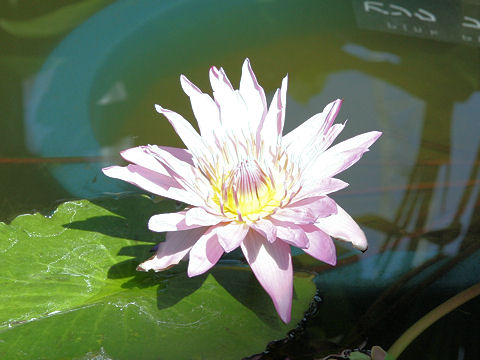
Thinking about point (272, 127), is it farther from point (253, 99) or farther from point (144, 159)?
point (144, 159)

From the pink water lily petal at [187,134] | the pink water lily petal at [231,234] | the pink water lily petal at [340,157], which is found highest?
the pink water lily petal at [187,134]

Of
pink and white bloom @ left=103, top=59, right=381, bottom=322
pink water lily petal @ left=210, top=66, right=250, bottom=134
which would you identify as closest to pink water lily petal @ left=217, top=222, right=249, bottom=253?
pink and white bloom @ left=103, top=59, right=381, bottom=322

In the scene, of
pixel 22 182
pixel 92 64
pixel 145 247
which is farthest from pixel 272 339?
pixel 92 64

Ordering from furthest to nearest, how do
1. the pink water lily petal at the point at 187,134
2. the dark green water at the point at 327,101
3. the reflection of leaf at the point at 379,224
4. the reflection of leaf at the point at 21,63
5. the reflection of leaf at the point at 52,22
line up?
the reflection of leaf at the point at 52,22
the reflection of leaf at the point at 21,63
the reflection of leaf at the point at 379,224
the dark green water at the point at 327,101
the pink water lily petal at the point at 187,134

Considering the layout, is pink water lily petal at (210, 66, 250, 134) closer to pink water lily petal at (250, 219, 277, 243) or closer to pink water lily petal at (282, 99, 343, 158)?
pink water lily petal at (282, 99, 343, 158)

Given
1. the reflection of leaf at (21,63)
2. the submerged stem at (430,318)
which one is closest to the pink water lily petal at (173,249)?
the submerged stem at (430,318)

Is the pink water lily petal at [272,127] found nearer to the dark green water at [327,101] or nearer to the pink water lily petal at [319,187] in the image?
the pink water lily petal at [319,187]
